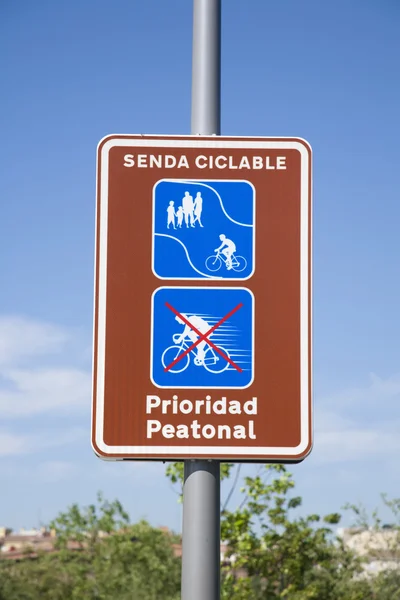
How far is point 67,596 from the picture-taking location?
35.3m

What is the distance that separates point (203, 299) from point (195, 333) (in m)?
0.13

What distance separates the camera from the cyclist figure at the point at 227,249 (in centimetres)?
339

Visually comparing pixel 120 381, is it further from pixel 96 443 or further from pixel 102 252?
pixel 102 252

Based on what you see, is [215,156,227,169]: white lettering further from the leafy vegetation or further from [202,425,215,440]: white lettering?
the leafy vegetation

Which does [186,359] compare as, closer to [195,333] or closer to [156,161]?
[195,333]

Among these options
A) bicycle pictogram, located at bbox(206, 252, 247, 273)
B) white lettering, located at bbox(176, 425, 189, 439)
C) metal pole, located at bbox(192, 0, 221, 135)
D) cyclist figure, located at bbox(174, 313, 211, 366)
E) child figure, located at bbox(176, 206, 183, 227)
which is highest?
metal pole, located at bbox(192, 0, 221, 135)

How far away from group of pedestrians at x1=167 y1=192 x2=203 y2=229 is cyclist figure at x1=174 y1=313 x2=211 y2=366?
341 millimetres

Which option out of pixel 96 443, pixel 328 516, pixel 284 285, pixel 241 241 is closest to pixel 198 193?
pixel 241 241

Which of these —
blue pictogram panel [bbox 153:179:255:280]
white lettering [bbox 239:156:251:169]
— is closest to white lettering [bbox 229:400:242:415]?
blue pictogram panel [bbox 153:179:255:280]

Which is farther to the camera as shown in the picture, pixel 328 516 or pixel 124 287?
pixel 328 516

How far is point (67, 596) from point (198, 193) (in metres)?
34.1

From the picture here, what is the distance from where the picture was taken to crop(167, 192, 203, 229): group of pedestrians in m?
3.41

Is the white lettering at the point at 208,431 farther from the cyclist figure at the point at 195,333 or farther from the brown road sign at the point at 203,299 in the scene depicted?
the cyclist figure at the point at 195,333

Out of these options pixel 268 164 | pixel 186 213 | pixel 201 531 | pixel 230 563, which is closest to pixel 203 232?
pixel 186 213
